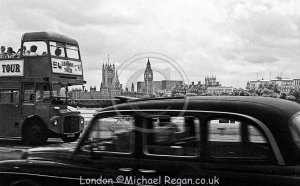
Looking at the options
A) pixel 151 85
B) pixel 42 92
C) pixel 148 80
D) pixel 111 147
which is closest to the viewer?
pixel 111 147

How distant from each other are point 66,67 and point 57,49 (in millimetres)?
726

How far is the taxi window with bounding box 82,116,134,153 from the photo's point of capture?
346cm

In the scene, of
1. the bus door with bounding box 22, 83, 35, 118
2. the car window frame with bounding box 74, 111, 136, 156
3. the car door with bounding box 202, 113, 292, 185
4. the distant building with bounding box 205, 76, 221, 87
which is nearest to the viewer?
the car door with bounding box 202, 113, 292, 185

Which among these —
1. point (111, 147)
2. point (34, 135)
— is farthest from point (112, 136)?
point (34, 135)

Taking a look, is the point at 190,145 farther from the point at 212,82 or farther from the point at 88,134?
the point at 212,82

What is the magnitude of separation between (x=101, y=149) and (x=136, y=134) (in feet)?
1.44

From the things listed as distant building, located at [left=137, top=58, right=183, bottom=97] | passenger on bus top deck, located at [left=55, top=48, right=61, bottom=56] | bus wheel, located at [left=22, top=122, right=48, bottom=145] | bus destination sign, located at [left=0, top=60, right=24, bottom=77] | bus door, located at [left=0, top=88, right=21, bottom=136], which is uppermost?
passenger on bus top deck, located at [left=55, top=48, right=61, bottom=56]

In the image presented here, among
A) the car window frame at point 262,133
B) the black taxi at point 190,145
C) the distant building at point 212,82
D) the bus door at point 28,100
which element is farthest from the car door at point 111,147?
the distant building at point 212,82

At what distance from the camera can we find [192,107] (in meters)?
3.28

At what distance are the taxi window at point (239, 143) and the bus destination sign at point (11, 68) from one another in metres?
12.8

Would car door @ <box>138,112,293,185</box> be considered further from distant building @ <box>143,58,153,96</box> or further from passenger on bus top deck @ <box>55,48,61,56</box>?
passenger on bus top deck @ <box>55,48,61,56</box>

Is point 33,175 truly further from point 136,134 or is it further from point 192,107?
point 192,107

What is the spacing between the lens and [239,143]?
3312 mm

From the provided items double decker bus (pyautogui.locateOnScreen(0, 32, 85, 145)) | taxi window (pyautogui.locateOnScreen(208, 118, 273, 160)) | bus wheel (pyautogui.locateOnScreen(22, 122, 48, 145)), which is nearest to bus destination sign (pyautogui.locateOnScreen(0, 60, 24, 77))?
double decker bus (pyautogui.locateOnScreen(0, 32, 85, 145))
